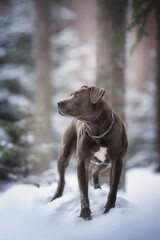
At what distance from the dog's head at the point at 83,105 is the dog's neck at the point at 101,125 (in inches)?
2.7

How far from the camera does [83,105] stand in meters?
2.33

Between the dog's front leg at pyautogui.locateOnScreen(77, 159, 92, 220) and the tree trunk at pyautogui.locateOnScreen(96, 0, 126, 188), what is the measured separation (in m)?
1.80

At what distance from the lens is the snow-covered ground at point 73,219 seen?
A: 2027 mm

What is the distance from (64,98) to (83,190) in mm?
6647

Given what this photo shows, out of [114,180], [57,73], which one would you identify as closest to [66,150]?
[114,180]

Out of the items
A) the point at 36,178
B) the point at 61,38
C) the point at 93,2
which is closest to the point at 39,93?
the point at 61,38

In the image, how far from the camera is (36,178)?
4.27 metres

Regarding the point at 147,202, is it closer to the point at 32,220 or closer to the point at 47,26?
the point at 32,220

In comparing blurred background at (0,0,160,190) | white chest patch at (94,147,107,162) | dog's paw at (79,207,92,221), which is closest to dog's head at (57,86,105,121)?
white chest patch at (94,147,107,162)

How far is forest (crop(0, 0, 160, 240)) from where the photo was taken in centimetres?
234

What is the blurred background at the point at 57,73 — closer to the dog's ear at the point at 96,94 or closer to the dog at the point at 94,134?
the dog at the point at 94,134

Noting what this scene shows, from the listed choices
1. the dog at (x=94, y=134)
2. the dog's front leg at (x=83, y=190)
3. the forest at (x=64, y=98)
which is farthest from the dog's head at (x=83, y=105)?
the forest at (x=64, y=98)

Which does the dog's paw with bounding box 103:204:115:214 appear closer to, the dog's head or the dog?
the dog

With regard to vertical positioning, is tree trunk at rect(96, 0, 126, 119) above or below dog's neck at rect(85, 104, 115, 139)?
above
